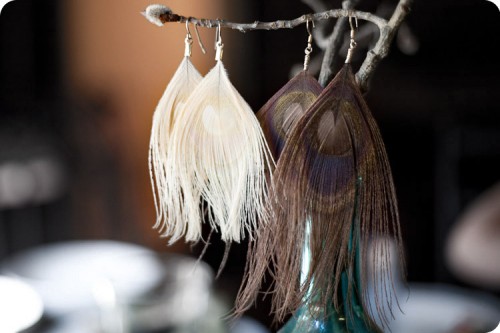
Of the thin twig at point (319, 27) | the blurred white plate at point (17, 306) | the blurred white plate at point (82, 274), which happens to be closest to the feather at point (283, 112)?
the thin twig at point (319, 27)

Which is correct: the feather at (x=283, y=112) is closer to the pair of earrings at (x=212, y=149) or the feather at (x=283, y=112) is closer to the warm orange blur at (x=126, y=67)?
the pair of earrings at (x=212, y=149)

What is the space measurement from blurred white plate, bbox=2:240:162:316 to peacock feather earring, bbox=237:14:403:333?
0.24 m

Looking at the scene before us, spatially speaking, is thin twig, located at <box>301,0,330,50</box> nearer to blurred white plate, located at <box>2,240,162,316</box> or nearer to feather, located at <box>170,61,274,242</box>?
feather, located at <box>170,61,274,242</box>

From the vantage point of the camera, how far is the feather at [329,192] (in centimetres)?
46

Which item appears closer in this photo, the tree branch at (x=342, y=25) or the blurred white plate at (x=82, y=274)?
the tree branch at (x=342, y=25)

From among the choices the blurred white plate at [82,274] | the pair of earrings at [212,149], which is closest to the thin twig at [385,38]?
the pair of earrings at [212,149]

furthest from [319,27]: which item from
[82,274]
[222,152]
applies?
[82,274]

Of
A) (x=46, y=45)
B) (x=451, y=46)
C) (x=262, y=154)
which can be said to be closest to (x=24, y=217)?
(x=46, y=45)

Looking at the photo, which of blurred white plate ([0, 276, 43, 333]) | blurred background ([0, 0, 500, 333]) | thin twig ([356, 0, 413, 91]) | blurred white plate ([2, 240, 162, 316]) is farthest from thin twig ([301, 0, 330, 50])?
blurred white plate ([0, 276, 43, 333])

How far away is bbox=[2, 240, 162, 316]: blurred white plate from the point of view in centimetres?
69

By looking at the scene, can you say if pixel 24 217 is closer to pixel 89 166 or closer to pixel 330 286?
pixel 89 166

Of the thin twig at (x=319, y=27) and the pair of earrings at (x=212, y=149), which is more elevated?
the thin twig at (x=319, y=27)

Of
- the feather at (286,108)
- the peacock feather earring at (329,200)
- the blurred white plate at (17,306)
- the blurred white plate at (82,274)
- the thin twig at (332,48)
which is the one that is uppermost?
the thin twig at (332,48)

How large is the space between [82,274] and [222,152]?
0.97 feet
